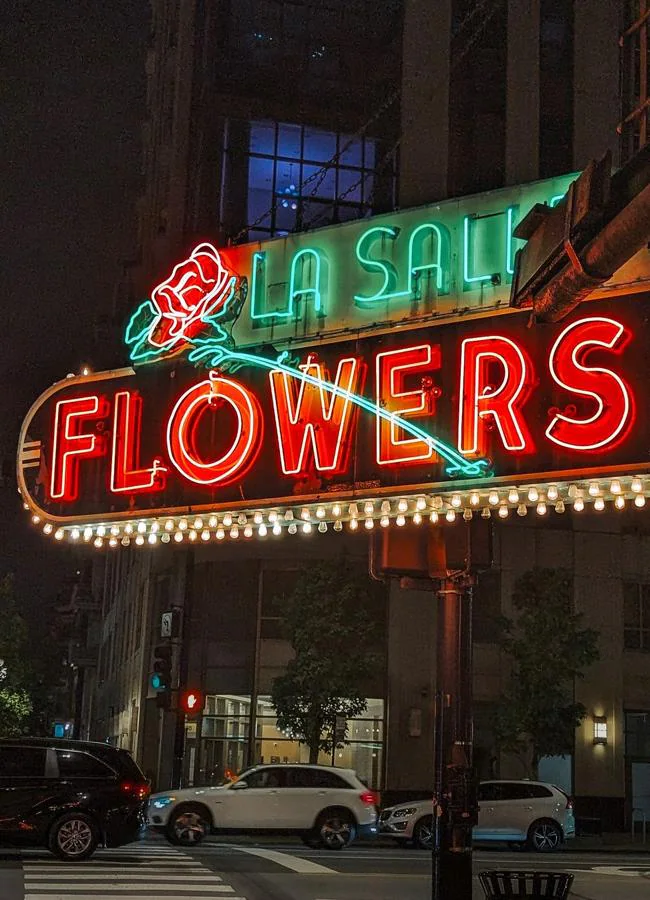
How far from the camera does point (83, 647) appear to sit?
252 ft

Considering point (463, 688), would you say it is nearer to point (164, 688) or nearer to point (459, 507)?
A: point (459, 507)

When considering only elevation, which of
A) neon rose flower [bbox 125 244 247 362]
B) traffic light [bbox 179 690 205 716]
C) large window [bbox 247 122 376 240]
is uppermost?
large window [bbox 247 122 376 240]

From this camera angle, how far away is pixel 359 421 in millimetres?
13578

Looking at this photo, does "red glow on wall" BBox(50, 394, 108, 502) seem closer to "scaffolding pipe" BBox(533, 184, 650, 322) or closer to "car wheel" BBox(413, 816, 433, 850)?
"scaffolding pipe" BBox(533, 184, 650, 322)

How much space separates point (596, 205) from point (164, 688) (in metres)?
21.2

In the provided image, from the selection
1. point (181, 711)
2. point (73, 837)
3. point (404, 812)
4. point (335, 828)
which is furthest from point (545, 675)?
point (73, 837)

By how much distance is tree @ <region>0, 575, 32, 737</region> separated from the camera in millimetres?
58750

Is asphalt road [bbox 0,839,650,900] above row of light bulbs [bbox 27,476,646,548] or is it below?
below

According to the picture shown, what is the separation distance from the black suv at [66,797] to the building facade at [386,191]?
1603 centimetres

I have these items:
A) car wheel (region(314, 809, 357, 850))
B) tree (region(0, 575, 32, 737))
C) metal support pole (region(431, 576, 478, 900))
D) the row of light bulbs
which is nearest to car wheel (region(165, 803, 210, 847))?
car wheel (region(314, 809, 357, 850))

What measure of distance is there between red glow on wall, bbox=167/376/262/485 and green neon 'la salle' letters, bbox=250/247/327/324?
117cm

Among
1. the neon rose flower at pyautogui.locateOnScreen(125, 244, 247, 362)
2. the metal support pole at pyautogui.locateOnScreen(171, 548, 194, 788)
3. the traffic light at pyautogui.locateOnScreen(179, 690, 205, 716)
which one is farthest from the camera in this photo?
the metal support pole at pyautogui.locateOnScreen(171, 548, 194, 788)

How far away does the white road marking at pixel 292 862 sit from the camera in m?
17.7

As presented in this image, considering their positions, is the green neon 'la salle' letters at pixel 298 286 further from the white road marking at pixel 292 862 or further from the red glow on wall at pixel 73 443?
the white road marking at pixel 292 862
